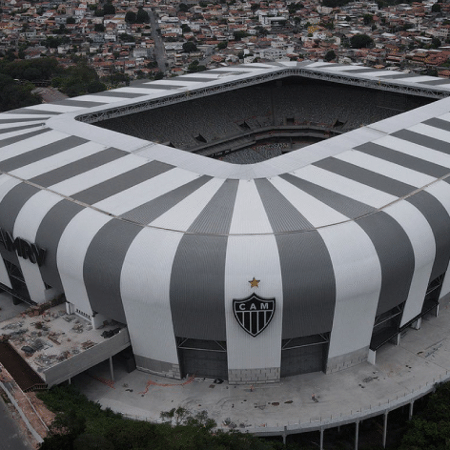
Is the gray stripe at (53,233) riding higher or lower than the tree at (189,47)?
higher

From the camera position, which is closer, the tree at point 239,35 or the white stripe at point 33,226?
the white stripe at point 33,226

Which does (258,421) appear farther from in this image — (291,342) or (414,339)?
(414,339)

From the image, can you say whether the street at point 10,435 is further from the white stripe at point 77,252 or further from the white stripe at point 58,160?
the white stripe at point 58,160

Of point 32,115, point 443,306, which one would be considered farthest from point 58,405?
point 32,115

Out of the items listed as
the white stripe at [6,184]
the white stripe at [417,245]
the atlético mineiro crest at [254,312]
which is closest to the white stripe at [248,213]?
the atlético mineiro crest at [254,312]

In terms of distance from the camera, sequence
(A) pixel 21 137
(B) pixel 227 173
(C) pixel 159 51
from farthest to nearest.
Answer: (C) pixel 159 51
(A) pixel 21 137
(B) pixel 227 173

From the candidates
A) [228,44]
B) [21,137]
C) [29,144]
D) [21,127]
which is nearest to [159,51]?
[228,44]

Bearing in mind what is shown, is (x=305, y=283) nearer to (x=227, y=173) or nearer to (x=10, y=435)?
(x=227, y=173)
